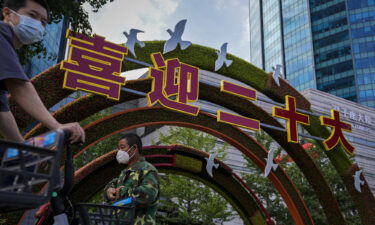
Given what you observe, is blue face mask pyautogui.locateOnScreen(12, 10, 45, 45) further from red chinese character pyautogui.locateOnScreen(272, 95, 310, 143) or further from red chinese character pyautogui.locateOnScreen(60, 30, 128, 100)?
red chinese character pyautogui.locateOnScreen(272, 95, 310, 143)

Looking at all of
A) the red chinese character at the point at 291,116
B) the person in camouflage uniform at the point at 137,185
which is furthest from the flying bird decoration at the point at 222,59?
the person in camouflage uniform at the point at 137,185

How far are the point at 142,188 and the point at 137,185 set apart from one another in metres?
0.20

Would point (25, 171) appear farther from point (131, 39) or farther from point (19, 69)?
point (131, 39)

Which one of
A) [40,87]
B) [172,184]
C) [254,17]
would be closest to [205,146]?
[172,184]

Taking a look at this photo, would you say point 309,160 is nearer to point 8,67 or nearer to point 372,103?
point 8,67

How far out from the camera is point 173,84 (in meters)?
8.97

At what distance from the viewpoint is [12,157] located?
1564 millimetres

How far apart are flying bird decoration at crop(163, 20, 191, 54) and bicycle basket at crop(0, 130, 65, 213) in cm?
781

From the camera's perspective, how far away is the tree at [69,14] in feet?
24.8

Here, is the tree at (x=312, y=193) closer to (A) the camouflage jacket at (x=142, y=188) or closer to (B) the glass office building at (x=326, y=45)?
(A) the camouflage jacket at (x=142, y=188)

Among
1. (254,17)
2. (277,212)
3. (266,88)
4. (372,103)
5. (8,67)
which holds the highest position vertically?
(254,17)

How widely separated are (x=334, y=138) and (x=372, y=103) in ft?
177

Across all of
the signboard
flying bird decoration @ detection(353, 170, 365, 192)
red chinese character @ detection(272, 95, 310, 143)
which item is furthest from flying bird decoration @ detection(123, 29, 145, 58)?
flying bird decoration @ detection(353, 170, 365, 192)

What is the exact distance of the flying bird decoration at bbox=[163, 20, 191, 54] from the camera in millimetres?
9219
